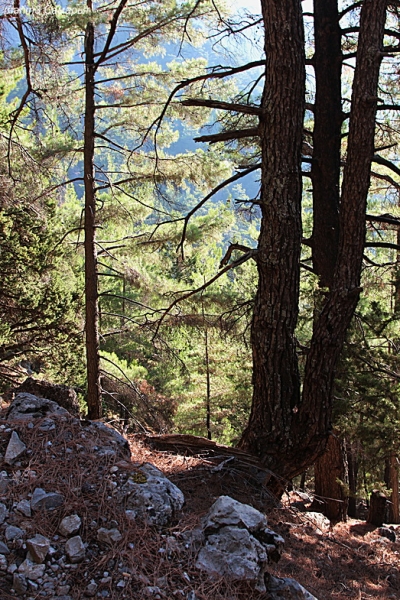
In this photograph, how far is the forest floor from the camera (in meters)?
3.09

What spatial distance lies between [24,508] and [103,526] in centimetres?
39

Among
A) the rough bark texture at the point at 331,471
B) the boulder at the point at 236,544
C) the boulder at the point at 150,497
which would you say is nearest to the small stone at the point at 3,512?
the boulder at the point at 150,497

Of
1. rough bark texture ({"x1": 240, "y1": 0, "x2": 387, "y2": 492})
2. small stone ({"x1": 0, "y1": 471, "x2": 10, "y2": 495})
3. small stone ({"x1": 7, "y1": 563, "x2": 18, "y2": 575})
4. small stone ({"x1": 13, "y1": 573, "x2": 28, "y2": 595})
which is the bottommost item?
small stone ({"x1": 13, "y1": 573, "x2": 28, "y2": 595})

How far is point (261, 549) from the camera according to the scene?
2340mm

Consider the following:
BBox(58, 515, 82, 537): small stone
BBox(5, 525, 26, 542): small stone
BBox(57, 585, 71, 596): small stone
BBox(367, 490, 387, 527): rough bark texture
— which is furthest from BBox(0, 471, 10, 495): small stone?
BBox(367, 490, 387, 527): rough bark texture

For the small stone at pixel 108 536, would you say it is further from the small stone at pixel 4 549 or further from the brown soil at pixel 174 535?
the small stone at pixel 4 549

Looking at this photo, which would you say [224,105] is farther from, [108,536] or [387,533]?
[387,533]

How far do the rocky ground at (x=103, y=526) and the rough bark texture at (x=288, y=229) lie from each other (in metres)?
0.53

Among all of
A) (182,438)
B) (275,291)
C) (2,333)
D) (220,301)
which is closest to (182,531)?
(182,438)

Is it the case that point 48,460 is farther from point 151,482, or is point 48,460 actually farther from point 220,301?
point 220,301

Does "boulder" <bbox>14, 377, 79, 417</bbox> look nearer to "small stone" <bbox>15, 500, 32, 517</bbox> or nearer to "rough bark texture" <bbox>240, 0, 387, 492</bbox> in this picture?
"small stone" <bbox>15, 500, 32, 517</bbox>

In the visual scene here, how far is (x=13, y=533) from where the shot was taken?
2172 mm

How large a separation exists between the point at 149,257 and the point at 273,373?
630 centimetres

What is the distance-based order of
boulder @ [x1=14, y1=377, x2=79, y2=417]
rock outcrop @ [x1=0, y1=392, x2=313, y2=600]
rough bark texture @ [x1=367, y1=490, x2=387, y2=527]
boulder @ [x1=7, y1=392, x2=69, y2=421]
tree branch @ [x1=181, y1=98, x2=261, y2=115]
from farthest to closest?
rough bark texture @ [x1=367, y1=490, x2=387, y2=527], tree branch @ [x1=181, y1=98, x2=261, y2=115], boulder @ [x1=14, y1=377, x2=79, y2=417], boulder @ [x1=7, y1=392, x2=69, y2=421], rock outcrop @ [x1=0, y1=392, x2=313, y2=600]
